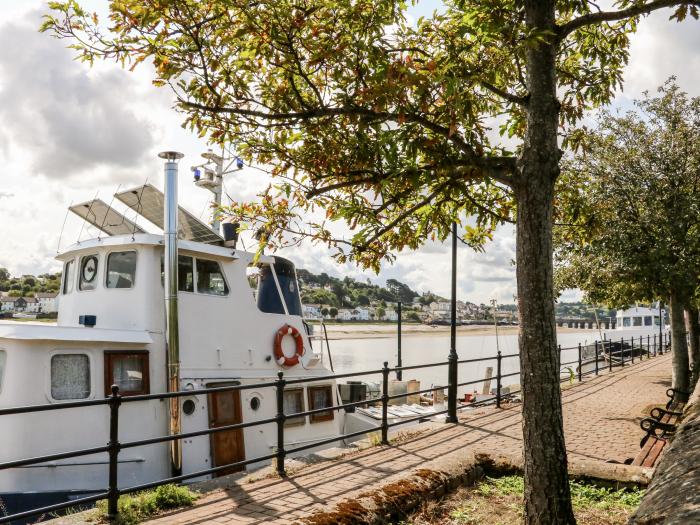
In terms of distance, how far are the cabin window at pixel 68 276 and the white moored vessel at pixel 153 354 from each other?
2cm

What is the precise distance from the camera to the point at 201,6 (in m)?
4.54

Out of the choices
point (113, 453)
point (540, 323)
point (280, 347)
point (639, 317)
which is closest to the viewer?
point (540, 323)

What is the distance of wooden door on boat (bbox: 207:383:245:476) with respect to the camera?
30.9ft

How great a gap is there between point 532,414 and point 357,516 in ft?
5.18

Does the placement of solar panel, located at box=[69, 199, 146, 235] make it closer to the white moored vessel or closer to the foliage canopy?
the white moored vessel

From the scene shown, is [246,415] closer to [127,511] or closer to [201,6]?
[127,511]

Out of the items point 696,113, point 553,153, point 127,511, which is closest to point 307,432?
point 127,511

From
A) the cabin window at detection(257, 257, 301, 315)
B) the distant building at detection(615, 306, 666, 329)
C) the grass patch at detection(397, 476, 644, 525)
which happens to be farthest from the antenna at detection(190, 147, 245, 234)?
the distant building at detection(615, 306, 666, 329)

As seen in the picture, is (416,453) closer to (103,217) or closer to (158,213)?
(158,213)

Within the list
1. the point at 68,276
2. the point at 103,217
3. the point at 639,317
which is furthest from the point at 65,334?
the point at 639,317

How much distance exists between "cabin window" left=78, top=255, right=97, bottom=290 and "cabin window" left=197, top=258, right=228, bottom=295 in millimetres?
1809

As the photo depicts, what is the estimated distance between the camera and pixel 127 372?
8.70m

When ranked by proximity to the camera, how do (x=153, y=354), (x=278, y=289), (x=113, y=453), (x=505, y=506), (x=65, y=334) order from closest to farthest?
1. (x=113, y=453)
2. (x=505, y=506)
3. (x=65, y=334)
4. (x=153, y=354)
5. (x=278, y=289)

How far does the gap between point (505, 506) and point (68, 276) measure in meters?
8.97
